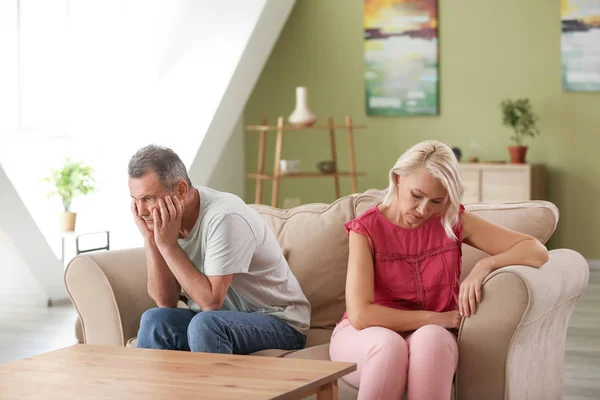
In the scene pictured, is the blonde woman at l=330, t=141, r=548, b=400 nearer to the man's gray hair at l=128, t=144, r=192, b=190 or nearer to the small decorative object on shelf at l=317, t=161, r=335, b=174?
the man's gray hair at l=128, t=144, r=192, b=190

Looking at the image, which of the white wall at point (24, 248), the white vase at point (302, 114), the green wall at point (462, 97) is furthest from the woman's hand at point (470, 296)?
the green wall at point (462, 97)

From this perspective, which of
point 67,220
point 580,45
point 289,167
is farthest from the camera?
point 289,167

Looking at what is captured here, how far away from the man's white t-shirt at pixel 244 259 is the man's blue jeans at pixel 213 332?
6 centimetres

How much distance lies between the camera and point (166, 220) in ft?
8.80

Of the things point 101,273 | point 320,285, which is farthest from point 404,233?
point 101,273

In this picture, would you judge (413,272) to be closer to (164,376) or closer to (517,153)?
(164,376)

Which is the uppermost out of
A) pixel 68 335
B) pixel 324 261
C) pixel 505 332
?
pixel 324 261

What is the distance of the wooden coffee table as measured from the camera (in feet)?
6.54

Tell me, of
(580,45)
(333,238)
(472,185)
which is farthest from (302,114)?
(333,238)

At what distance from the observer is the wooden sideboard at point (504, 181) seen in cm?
A: 673

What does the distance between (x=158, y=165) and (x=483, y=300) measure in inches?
39.9

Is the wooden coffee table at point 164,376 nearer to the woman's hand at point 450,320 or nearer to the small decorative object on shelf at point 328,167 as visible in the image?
the woman's hand at point 450,320

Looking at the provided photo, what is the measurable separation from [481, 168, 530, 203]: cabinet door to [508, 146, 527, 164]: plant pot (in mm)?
137

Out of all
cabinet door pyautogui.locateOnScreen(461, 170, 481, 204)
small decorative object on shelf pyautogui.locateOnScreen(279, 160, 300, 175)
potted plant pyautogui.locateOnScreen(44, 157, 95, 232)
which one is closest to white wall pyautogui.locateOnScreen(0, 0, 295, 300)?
potted plant pyautogui.locateOnScreen(44, 157, 95, 232)
